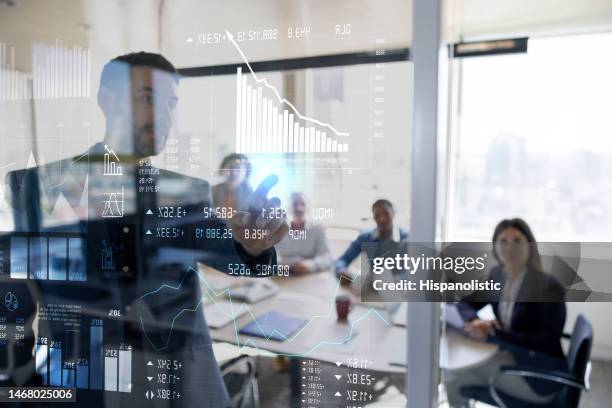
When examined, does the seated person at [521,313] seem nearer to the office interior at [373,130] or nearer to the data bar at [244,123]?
the office interior at [373,130]

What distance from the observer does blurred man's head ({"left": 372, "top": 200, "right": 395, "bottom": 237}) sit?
93cm

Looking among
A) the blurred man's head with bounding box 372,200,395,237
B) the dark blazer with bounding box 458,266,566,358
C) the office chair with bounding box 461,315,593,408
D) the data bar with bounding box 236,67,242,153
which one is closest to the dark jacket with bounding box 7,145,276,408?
the data bar with bounding box 236,67,242,153

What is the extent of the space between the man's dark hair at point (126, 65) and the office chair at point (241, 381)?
0.60 m

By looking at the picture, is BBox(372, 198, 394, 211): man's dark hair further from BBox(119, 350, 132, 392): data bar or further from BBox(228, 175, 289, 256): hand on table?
BBox(119, 350, 132, 392): data bar

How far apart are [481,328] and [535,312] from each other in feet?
0.41

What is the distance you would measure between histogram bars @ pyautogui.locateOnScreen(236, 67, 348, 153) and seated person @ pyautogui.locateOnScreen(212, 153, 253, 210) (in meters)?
0.02

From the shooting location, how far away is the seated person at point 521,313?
94 cm

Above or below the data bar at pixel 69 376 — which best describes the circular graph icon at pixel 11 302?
above

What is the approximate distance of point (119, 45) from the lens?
3.38 ft

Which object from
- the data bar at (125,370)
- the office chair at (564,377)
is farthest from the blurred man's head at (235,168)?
the office chair at (564,377)

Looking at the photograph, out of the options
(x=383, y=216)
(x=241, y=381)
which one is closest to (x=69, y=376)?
(x=241, y=381)

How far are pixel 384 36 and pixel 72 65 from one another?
2.20 feet

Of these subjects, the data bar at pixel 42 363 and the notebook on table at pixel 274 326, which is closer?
the notebook on table at pixel 274 326

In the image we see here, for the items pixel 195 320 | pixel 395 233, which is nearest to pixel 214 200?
pixel 195 320
